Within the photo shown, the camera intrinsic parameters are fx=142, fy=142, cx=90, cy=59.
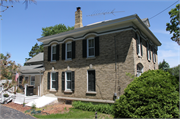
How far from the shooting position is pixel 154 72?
6746 millimetres

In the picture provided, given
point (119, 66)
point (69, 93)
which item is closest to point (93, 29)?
point (119, 66)

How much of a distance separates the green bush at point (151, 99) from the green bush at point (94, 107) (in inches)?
153

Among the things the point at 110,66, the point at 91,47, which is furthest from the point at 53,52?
the point at 110,66

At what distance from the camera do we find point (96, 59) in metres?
12.5

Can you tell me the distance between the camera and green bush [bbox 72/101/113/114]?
400 inches

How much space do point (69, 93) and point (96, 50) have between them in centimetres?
500

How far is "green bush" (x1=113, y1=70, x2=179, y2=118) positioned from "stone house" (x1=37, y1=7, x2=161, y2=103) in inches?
181

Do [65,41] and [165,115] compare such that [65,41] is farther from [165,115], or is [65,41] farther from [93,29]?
[165,115]

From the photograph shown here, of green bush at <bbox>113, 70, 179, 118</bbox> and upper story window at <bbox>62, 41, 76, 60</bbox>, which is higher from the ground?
upper story window at <bbox>62, 41, 76, 60</bbox>

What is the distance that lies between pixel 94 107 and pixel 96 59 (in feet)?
13.2

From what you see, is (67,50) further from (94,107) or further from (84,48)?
(94,107)

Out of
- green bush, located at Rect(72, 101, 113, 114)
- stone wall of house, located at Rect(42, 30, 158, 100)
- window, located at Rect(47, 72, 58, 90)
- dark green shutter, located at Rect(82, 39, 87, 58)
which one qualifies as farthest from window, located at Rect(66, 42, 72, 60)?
green bush, located at Rect(72, 101, 113, 114)

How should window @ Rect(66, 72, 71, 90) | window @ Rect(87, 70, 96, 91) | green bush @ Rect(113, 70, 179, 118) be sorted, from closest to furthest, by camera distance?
green bush @ Rect(113, 70, 179, 118) < window @ Rect(87, 70, 96, 91) < window @ Rect(66, 72, 71, 90)

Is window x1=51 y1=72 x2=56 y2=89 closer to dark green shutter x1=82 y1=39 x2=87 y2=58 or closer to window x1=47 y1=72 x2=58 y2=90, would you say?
window x1=47 y1=72 x2=58 y2=90
